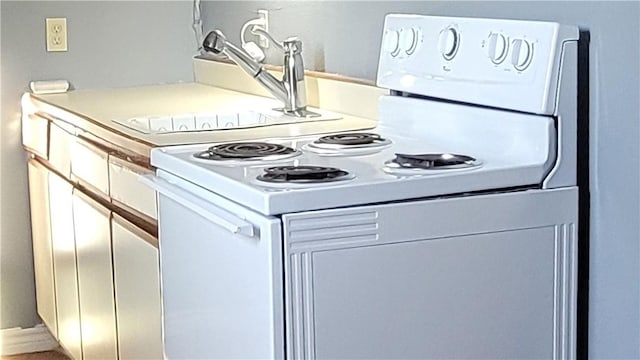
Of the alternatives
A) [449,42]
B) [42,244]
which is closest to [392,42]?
[449,42]

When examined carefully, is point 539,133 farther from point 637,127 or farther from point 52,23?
point 52,23

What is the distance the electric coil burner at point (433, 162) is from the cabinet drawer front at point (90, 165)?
996 mm

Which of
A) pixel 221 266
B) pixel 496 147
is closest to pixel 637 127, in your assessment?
pixel 496 147

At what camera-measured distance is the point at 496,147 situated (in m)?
1.88

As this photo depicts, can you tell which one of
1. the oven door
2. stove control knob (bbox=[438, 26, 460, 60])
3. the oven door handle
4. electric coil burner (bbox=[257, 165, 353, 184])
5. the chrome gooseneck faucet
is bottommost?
the oven door

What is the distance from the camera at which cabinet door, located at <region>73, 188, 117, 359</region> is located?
2656mm

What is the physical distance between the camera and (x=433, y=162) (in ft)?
5.87

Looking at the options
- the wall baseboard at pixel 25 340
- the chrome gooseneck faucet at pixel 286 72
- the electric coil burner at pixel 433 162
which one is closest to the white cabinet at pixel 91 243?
the wall baseboard at pixel 25 340

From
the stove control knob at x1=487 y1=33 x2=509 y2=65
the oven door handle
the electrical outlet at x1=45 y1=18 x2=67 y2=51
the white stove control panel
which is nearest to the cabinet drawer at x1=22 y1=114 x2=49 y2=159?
the electrical outlet at x1=45 y1=18 x2=67 y2=51

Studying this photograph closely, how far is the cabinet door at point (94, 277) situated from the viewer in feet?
8.71

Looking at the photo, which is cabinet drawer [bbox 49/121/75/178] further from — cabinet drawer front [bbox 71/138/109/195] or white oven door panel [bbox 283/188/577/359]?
white oven door panel [bbox 283/188/577/359]

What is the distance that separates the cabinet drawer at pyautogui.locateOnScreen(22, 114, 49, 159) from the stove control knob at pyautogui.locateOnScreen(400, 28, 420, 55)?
4.57ft

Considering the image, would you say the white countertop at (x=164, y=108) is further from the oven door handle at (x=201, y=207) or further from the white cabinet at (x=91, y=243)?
the oven door handle at (x=201, y=207)

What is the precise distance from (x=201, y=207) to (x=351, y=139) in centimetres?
44
